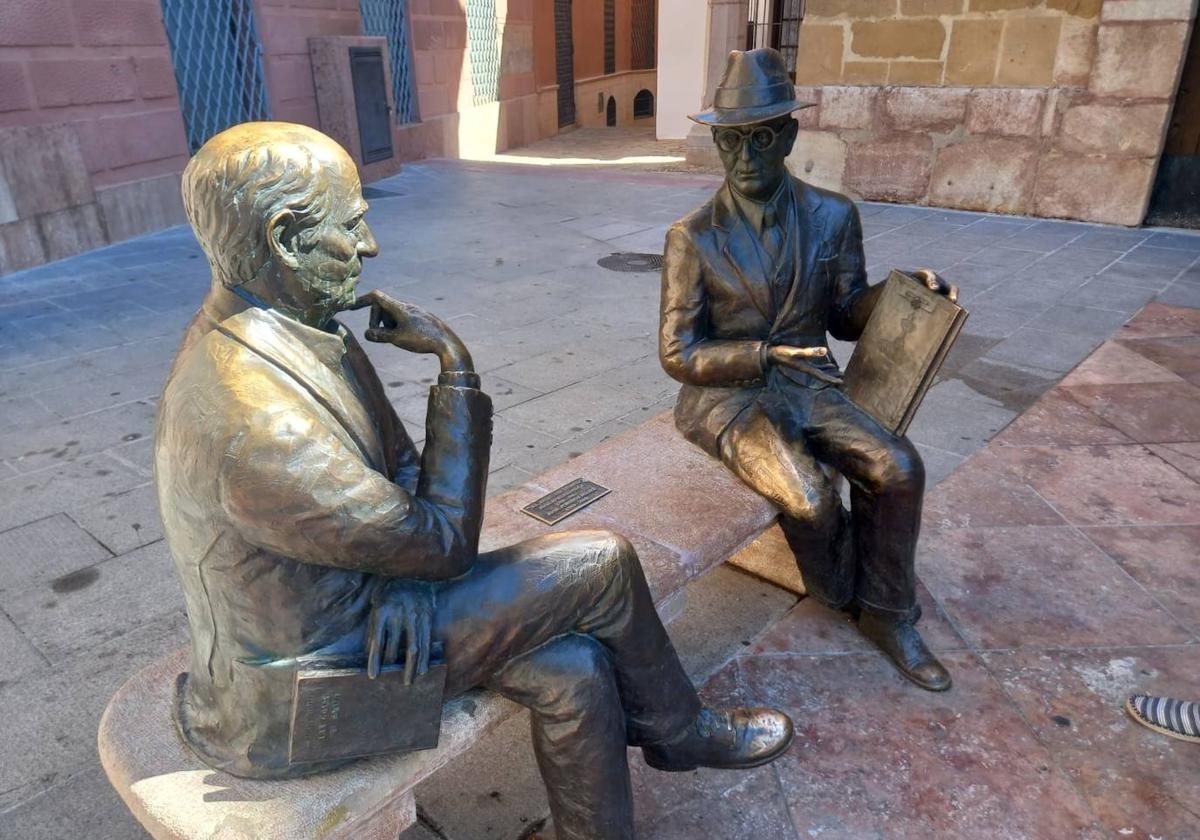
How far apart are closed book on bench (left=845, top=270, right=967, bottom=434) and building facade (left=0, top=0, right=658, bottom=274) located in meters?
7.15

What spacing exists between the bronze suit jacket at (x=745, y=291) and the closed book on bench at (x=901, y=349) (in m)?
0.12

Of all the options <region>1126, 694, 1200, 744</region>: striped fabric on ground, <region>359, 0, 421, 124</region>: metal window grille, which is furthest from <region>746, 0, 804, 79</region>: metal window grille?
<region>1126, 694, 1200, 744</region>: striped fabric on ground

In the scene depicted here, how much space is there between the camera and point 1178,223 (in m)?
8.17

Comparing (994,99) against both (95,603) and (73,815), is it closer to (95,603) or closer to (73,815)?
(95,603)

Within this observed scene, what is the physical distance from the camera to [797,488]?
2574 millimetres

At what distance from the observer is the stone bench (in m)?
1.59

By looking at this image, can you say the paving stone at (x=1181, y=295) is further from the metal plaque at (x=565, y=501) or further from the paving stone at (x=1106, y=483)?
the metal plaque at (x=565, y=501)

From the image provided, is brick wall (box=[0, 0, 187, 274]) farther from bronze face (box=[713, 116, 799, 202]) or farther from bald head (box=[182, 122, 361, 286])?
bald head (box=[182, 122, 361, 286])

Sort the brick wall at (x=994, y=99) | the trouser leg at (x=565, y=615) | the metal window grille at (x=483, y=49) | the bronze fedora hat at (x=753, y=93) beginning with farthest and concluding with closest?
the metal window grille at (x=483, y=49), the brick wall at (x=994, y=99), the bronze fedora hat at (x=753, y=93), the trouser leg at (x=565, y=615)

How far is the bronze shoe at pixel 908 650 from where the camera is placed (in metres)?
2.61

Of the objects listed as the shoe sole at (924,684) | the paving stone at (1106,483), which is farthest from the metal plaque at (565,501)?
the paving stone at (1106,483)

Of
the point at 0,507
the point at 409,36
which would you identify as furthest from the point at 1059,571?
the point at 409,36

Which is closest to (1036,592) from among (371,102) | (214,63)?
(214,63)

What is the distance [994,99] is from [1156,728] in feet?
24.6
